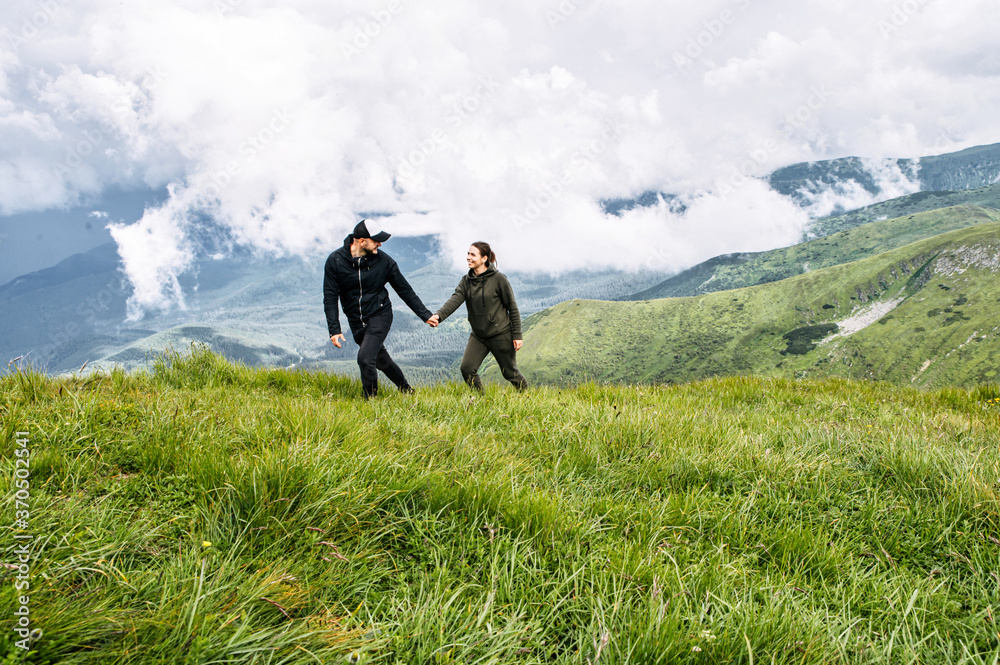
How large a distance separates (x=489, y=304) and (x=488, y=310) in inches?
5.2

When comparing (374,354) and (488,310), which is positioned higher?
(488,310)

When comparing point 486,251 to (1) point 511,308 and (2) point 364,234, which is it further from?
(2) point 364,234

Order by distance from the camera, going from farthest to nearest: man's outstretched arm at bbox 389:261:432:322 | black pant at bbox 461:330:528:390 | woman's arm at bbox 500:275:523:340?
woman's arm at bbox 500:275:523:340 < black pant at bbox 461:330:528:390 < man's outstretched arm at bbox 389:261:432:322

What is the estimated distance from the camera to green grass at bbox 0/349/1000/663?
2.04m

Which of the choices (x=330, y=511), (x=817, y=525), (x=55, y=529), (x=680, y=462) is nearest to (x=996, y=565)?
(x=817, y=525)

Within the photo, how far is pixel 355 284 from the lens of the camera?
9.10 meters

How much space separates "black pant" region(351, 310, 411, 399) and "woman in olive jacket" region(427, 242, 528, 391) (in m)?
1.21

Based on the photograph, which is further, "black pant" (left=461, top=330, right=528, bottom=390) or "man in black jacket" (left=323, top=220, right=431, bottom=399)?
"black pant" (left=461, top=330, right=528, bottom=390)

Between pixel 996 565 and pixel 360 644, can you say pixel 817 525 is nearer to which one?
pixel 996 565

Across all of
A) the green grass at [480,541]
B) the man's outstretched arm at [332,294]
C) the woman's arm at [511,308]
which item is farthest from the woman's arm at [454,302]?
the green grass at [480,541]

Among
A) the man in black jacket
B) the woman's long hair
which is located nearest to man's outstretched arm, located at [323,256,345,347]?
the man in black jacket

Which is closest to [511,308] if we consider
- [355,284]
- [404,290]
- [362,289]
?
[404,290]

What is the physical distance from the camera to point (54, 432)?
3346 mm

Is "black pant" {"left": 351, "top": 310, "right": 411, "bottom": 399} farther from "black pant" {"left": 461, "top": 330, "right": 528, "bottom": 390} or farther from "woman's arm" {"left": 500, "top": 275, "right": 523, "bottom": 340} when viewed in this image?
"woman's arm" {"left": 500, "top": 275, "right": 523, "bottom": 340}
